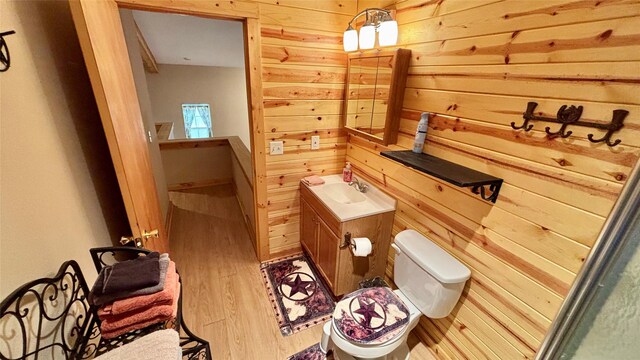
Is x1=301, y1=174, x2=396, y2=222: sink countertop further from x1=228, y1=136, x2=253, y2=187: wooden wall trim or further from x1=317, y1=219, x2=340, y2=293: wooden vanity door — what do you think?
x1=228, y1=136, x2=253, y2=187: wooden wall trim

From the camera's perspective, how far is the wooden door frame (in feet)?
3.16

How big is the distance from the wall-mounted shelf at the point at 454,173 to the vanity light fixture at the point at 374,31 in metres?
0.72

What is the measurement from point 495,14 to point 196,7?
1589 mm

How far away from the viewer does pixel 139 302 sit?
952mm

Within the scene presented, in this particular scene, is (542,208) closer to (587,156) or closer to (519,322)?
(587,156)

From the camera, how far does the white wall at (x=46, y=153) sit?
715 millimetres

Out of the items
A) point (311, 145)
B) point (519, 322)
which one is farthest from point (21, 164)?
point (519, 322)

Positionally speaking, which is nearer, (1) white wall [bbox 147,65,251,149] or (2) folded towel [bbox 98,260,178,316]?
(2) folded towel [bbox 98,260,178,316]

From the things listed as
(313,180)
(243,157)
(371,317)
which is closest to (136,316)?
(371,317)

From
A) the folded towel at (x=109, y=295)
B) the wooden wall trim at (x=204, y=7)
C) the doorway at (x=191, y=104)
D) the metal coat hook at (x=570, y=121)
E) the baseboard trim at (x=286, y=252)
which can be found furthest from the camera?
the doorway at (x=191, y=104)

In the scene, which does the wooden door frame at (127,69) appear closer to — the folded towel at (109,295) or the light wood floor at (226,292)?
the folded towel at (109,295)

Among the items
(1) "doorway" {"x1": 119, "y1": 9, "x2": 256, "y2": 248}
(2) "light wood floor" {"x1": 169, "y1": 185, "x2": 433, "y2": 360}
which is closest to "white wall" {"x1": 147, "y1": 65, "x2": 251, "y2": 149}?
(1) "doorway" {"x1": 119, "y1": 9, "x2": 256, "y2": 248}

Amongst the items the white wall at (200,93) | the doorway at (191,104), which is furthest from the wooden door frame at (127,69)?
the white wall at (200,93)

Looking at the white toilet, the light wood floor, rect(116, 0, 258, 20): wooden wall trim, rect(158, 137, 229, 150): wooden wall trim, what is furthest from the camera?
rect(158, 137, 229, 150): wooden wall trim
